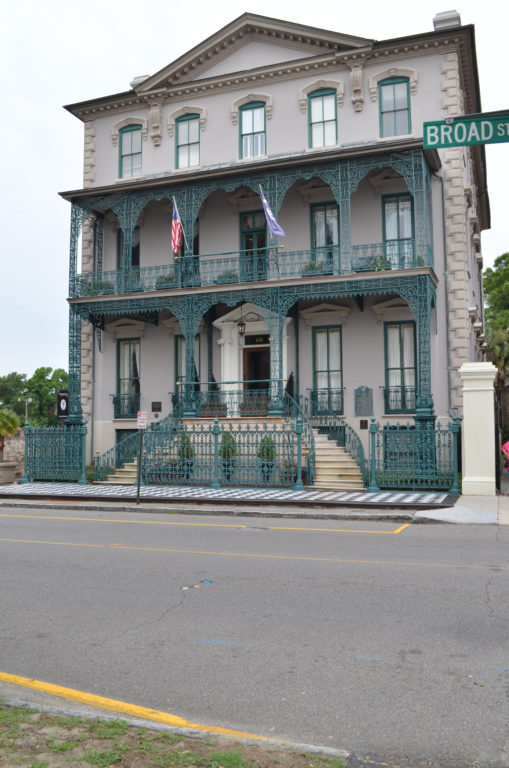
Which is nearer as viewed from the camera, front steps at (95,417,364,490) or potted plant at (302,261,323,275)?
front steps at (95,417,364,490)

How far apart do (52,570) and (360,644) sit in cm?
452

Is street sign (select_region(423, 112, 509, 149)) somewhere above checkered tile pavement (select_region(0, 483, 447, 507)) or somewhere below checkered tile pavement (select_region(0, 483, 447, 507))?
above

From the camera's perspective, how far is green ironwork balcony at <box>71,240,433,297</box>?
2147cm

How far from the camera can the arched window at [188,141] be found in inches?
992

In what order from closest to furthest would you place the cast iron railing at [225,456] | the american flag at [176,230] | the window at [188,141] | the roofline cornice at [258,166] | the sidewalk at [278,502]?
the sidewalk at [278,502], the cast iron railing at [225,456], the roofline cornice at [258,166], the american flag at [176,230], the window at [188,141]

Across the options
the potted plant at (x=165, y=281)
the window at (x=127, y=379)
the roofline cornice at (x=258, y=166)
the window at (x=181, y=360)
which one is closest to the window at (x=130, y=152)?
the roofline cornice at (x=258, y=166)

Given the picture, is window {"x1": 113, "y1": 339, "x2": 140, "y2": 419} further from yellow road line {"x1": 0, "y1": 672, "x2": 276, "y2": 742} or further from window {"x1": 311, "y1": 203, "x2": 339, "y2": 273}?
yellow road line {"x1": 0, "y1": 672, "x2": 276, "y2": 742}

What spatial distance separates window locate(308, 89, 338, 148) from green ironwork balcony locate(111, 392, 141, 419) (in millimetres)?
10610

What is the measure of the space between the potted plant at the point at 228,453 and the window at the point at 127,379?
6.50 meters

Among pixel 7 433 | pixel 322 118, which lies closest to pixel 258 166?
pixel 322 118

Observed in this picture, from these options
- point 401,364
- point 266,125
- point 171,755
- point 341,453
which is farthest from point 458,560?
point 266,125

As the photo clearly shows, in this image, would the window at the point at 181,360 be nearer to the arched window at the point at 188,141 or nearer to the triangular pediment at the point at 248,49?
the arched window at the point at 188,141

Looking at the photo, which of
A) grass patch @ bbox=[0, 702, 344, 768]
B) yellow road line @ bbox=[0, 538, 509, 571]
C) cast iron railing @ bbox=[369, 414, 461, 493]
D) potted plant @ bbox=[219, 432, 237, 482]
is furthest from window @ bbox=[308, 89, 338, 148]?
grass patch @ bbox=[0, 702, 344, 768]

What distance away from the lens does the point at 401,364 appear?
22.3 m
